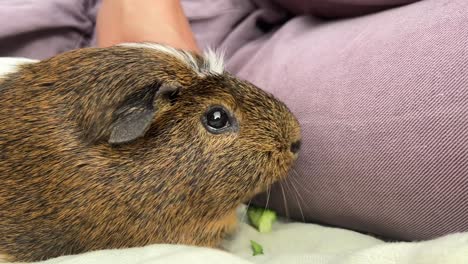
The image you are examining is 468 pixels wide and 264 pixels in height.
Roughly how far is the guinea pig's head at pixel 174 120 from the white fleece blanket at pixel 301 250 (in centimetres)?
17

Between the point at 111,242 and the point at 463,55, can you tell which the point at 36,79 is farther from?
the point at 463,55

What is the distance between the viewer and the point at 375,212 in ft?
4.55

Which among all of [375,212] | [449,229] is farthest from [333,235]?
[449,229]

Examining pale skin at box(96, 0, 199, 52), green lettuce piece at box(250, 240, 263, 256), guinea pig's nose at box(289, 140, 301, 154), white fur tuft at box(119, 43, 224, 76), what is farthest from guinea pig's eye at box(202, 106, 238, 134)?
pale skin at box(96, 0, 199, 52)

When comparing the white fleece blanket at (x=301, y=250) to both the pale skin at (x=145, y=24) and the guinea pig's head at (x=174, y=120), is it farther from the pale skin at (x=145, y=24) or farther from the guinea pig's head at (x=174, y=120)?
the pale skin at (x=145, y=24)

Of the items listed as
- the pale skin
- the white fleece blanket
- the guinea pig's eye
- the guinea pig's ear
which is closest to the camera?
the white fleece blanket

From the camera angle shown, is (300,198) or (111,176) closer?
(111,176)

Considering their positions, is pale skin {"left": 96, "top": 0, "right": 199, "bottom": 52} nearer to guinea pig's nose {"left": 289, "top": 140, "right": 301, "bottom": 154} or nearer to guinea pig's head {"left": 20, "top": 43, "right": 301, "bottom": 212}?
guinea pig's head {"left": 20, "top": 43, "right": 301, "bottom": 212}

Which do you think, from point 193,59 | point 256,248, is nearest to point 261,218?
point 256,248

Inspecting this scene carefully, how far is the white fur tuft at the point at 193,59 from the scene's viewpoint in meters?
1.33

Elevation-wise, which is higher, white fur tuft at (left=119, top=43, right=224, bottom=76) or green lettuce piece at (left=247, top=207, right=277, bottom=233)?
white fur tuft at (left=119, top=43, right=224, bottom=76)

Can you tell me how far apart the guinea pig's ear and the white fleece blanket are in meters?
0.25

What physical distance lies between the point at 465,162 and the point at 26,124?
102 centimetres

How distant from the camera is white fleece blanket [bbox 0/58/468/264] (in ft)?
3.08
